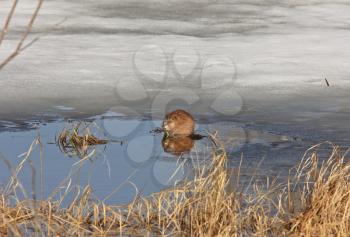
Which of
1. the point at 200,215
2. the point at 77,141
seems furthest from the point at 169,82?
the point at 200,215

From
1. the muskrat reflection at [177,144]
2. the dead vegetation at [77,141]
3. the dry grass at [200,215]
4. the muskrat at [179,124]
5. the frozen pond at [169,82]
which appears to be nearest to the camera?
the dry grass at [200,215]

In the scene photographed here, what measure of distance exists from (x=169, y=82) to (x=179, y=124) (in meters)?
1.55

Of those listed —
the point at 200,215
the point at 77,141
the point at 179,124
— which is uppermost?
the point at 179,124

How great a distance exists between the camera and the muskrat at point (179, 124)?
19.7ft

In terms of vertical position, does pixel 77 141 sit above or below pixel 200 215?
above

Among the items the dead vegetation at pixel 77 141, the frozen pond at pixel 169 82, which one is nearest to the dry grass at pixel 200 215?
the frozen pond at pixel 169 82

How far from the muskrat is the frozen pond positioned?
10 centimetres

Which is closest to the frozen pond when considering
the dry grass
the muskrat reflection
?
the muskrat reflection

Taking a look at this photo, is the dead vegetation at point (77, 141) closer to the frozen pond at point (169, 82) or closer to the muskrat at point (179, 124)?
the frozen pond at point (169, 82)

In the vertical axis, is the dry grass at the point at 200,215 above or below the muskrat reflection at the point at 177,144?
below

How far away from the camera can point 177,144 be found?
6.02 metres

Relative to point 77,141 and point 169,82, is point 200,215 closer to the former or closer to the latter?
point 77,141

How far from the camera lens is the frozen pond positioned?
18.0ft

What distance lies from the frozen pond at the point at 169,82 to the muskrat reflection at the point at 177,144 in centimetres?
6
